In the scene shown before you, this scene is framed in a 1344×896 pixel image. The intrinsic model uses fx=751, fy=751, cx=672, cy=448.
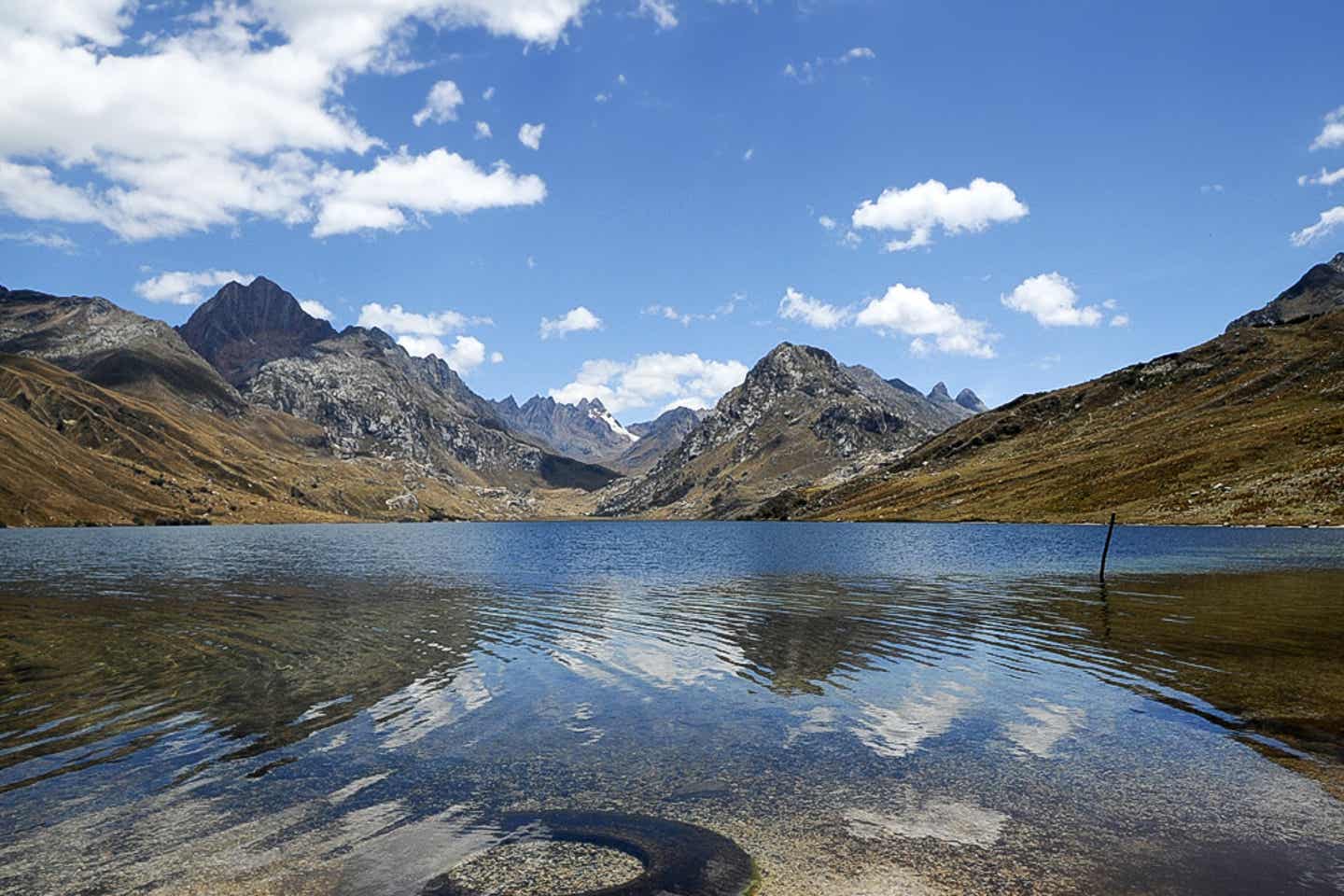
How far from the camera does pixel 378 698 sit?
92.3ft

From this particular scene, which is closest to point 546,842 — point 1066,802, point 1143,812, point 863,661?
point 1066,802

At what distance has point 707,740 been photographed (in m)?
22.8

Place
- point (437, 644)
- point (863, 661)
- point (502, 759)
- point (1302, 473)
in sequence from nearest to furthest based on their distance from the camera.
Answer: point (502, 759) → point (863, 661) → point (437, 644) → point (1302, 473)

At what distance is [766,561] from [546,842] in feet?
291

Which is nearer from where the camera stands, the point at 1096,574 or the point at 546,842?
the point at 546,842

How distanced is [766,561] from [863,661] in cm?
6808

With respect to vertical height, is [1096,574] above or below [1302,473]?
below

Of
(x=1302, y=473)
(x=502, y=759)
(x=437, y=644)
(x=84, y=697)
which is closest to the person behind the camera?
(x=502, y=759)

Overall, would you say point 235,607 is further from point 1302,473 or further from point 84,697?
point 1302,473

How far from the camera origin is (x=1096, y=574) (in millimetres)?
74625

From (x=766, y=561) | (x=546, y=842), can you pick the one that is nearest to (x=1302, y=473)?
(x=766, y=561)

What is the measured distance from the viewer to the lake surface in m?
14.6

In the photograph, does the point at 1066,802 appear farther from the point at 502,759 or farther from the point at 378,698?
the point at 378,698

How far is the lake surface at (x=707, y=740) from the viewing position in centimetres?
1457
